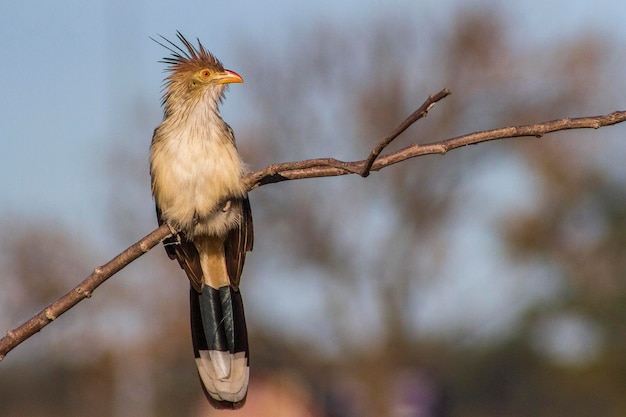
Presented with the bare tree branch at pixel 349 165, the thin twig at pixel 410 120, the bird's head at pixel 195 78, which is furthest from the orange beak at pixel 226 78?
the thin twig at pixel 410 120

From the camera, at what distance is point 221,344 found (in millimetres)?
3814

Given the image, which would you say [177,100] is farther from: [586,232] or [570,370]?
[586,232]

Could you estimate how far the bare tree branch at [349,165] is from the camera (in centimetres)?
249

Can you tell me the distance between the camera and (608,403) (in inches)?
730

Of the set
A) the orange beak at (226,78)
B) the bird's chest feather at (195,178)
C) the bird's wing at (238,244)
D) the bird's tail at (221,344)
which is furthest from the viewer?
the orange beak at (226,78)

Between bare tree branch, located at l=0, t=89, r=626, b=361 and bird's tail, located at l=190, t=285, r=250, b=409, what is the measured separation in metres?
1.01

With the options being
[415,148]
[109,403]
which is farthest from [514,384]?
[415,148]

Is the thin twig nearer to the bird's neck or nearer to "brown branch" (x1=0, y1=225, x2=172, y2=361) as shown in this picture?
"brown branch" (x1=0, y1=225, x2=172, y2=361)

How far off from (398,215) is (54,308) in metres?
21.2

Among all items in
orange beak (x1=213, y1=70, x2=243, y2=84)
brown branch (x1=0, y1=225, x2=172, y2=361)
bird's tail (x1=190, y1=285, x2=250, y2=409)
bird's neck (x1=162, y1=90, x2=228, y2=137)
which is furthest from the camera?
orange beak (x1=213, y1=70, x2=243, y2=84)

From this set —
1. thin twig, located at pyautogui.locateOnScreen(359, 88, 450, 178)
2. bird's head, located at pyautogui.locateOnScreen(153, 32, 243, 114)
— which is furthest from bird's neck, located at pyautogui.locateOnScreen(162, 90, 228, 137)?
thin twig, located at pyautogui.locateOnScreen(359, 88, 450, 178)

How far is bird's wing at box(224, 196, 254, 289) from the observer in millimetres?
3979

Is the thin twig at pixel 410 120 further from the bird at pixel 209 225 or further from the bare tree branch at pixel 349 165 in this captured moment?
the bird at pixel 209 225

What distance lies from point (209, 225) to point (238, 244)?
0.16 meters
